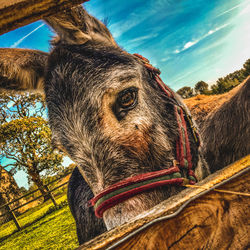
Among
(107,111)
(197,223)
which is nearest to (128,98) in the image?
(107,111)

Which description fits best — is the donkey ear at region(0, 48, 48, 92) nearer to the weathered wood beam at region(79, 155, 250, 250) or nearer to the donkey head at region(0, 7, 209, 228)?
the donkey head at region(0, 7, 209, 228)

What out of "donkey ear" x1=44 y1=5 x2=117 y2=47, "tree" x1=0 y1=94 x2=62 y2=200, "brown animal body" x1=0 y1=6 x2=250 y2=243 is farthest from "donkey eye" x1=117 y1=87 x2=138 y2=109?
"tree" x1=0 y1=94 x2=62 y2=200

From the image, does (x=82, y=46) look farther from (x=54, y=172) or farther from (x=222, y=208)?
(x=54, y=172)

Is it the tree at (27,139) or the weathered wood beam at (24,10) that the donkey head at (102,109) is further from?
the tree at (27,139)

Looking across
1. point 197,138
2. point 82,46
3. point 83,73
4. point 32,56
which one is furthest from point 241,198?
point 32,56

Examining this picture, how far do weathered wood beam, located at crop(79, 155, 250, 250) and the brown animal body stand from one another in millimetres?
536

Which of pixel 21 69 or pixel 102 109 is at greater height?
pixel 21 69

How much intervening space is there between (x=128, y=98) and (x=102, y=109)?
264 millimetres

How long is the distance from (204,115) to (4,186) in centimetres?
1792

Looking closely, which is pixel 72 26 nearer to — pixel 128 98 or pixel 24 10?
pixel 128 98

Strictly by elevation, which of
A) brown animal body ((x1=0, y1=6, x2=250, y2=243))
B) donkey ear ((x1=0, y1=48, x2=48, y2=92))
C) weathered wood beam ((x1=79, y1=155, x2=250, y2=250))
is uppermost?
donkey ear ((x1=0, y1=48, x2=48, y2=92))

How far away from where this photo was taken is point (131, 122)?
1.38 meters

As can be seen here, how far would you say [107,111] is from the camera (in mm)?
1372

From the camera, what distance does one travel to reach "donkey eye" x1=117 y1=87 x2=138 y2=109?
4.73 feet
